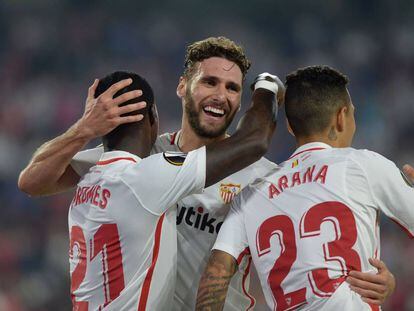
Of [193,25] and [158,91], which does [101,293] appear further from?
[193,25]

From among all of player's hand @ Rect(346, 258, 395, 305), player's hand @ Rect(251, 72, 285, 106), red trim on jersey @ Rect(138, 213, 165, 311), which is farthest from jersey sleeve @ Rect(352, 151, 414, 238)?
red trim on jersey @ Rect(138, 213, 165, 311)

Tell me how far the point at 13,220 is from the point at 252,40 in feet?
16.9

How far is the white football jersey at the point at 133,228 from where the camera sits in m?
3.59

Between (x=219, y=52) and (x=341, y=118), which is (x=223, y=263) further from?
(x=219, y=52)

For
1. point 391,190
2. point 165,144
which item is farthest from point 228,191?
point 391,190

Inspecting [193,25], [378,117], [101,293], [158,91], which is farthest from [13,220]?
[101,293]

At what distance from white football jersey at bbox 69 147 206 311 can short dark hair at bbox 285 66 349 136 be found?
52cm

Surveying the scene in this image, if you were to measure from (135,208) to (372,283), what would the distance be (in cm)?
114

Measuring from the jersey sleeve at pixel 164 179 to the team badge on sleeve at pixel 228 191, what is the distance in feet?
2.00

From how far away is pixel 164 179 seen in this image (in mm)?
3586

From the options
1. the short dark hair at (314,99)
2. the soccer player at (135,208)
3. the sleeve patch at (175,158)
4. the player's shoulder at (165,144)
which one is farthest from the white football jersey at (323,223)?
the player's shoulder at (165,144)

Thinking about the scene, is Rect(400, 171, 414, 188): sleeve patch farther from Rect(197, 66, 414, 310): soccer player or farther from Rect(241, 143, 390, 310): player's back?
Rect(241, 143, 390, 310): player's back

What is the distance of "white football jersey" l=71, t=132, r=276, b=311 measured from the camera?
4219 mm

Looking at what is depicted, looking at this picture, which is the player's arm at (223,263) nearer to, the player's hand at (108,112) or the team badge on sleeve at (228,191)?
the team badge on sleeve at (228,191)
